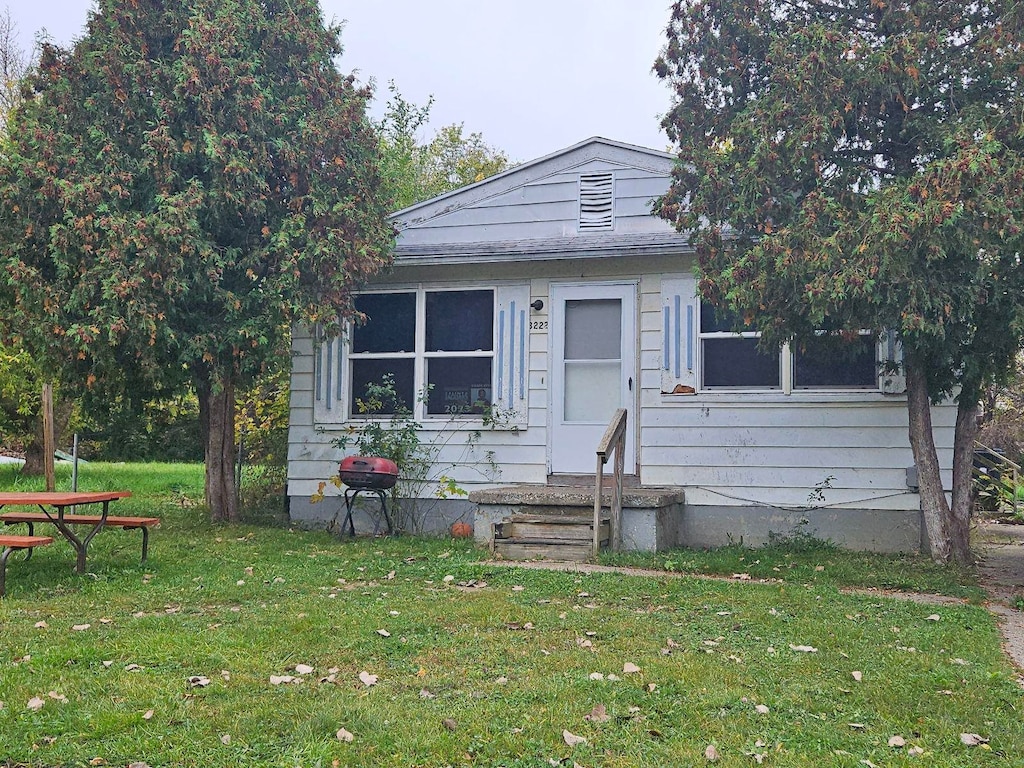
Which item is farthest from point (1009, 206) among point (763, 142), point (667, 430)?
point (667, 430)

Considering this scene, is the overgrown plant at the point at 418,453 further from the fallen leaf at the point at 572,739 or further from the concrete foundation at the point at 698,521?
the fallen leaf at the point at 572,739

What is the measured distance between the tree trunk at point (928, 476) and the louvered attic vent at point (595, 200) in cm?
364

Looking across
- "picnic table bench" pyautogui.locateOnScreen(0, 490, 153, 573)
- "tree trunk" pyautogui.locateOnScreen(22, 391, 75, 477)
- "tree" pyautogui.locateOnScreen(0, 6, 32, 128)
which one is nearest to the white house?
"picnic table bench" pyautogui.locateOnScreen(0, 490, 153, 573)

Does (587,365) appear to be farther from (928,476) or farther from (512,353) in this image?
(928,476)

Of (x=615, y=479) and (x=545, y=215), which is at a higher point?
(x=545, y=215)

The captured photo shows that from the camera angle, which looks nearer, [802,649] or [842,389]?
[802,649]

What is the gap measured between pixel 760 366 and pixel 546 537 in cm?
293

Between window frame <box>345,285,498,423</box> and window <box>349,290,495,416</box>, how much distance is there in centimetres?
1

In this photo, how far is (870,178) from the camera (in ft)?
24.5

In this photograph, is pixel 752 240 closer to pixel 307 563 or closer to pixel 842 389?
pixel 842 389

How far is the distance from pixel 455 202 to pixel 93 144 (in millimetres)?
3730

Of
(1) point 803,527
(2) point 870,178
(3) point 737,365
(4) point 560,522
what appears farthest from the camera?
(3) point 737,365

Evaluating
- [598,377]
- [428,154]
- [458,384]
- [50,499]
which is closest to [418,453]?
[458,384]

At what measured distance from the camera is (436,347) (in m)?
10.9
